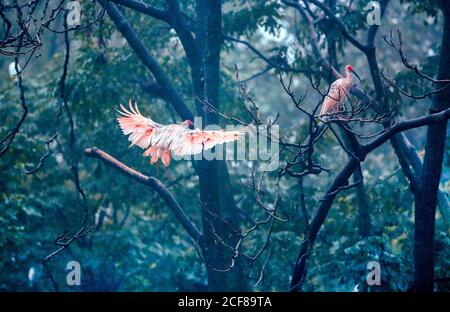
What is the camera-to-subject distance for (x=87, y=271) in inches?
318

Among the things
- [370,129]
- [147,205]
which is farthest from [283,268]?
A: [370,129]

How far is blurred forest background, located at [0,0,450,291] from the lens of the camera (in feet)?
21.1

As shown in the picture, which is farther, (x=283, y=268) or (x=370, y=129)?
(x=370, y=129)

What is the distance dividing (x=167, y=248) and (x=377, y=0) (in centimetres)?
455

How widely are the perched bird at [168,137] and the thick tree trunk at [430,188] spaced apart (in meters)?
2.08

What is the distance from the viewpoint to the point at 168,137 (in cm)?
439

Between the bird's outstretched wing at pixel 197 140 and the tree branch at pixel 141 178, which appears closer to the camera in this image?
the bird's outstretched wing at pixel 197 140

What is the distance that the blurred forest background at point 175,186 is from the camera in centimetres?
644

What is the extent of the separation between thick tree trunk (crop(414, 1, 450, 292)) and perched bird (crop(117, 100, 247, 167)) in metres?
2.08

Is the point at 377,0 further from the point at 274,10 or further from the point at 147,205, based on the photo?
the point at 147,205
